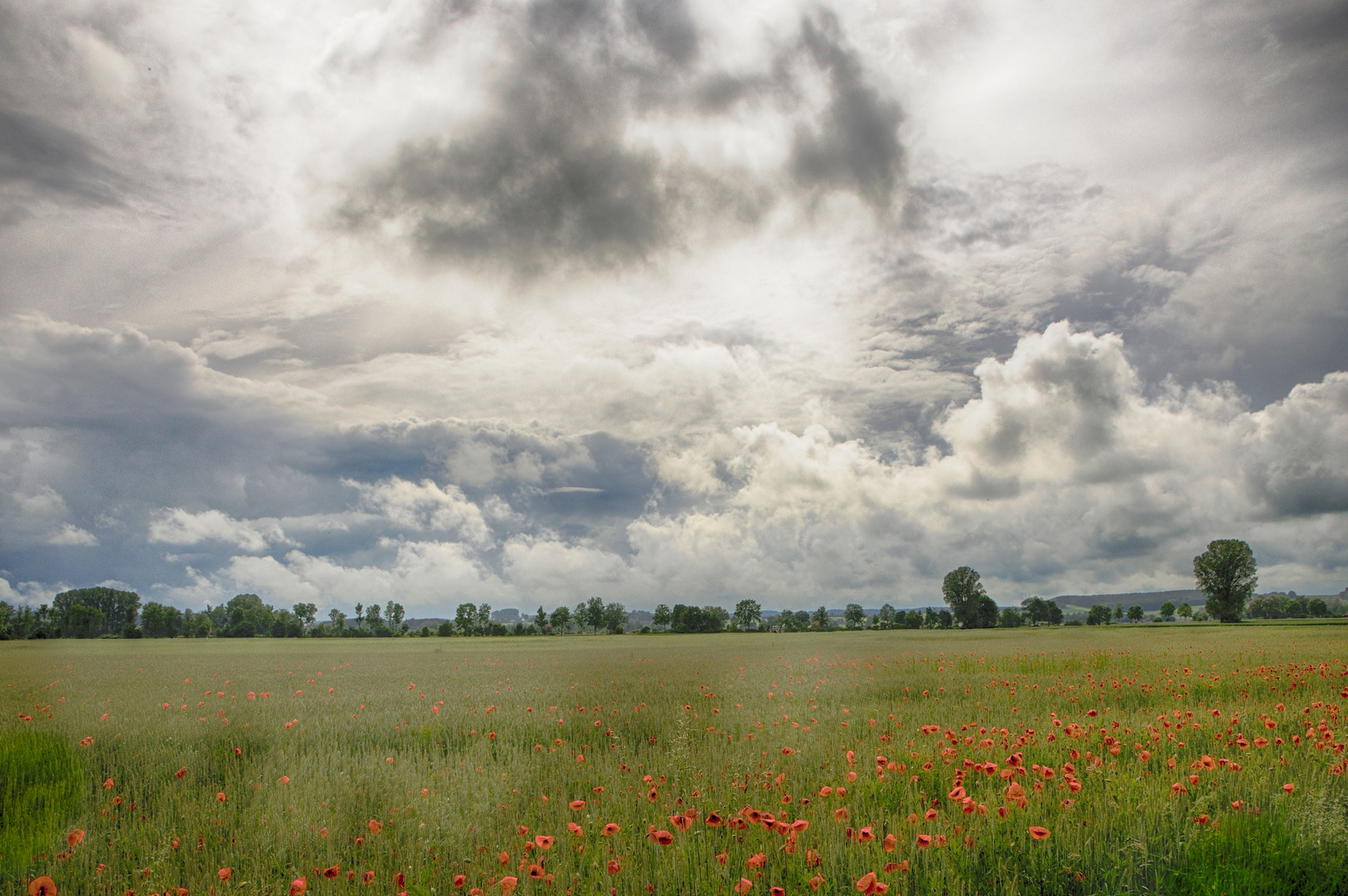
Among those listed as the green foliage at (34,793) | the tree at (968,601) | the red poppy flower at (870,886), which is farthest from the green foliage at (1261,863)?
the tree at (968,601)

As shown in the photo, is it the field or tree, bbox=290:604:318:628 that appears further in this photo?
tree, bbox=290:604:318:628

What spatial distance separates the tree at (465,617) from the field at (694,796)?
14285 centimetres

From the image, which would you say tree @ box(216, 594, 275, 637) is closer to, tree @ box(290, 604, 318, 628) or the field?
tree @ box(290, 604, 318, 628)

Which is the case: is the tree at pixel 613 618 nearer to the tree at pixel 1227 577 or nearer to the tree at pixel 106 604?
the tree at pixel 106 604

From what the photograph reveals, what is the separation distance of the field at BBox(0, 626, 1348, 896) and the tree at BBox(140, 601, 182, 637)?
15985cm

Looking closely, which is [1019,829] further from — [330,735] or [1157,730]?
[330,735]

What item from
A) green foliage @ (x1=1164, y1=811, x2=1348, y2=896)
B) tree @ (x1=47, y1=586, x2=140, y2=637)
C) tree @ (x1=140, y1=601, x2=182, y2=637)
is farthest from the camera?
tree @ (x1=140, y1=601, x2=182, y2=637)

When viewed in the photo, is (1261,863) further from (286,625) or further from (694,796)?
(286,625)

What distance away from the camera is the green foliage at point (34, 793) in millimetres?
5617

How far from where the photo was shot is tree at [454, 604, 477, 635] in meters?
147

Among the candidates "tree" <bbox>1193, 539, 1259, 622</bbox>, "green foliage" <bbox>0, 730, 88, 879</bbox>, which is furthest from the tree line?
"green foliage" <bbox>0, 730, 88, 879</bbox>

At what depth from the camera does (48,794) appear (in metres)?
6.85

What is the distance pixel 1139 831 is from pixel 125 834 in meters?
8.60

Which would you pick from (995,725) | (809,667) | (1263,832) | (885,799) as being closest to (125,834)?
(885,799)
